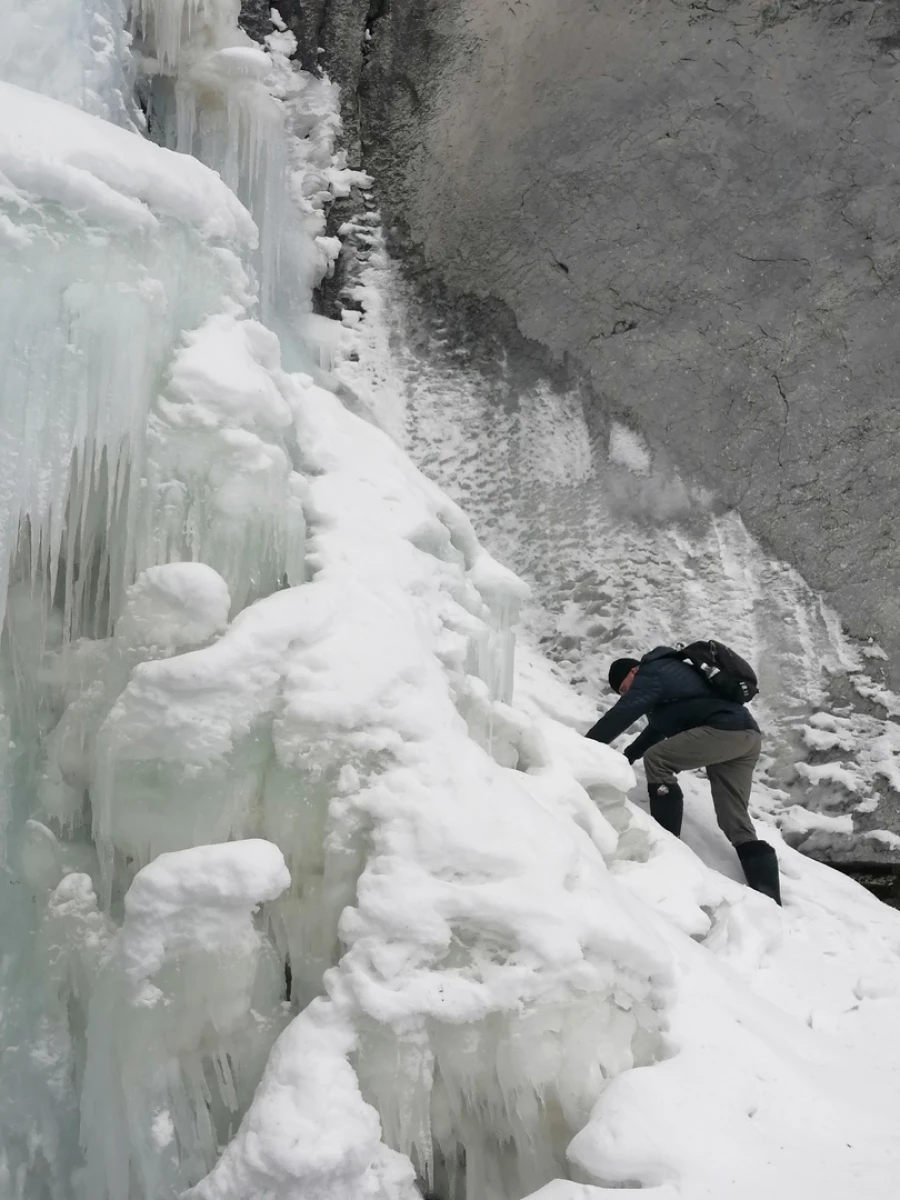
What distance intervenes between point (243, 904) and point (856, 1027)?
2042 mm

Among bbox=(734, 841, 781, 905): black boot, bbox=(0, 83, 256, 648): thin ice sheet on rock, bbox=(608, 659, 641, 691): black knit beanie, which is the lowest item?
bbox=(734, 841, 781, 905): black boot

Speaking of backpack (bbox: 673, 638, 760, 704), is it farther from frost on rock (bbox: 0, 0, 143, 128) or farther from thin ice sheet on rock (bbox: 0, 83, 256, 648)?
frost on rock (bbox: 0, 0, 143, 128)

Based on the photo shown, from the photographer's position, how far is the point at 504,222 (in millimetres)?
6031

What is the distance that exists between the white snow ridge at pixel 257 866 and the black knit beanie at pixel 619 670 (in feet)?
5.27

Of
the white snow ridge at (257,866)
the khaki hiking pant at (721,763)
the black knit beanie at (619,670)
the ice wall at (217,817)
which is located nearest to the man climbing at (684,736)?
the khaki hiking pant at (721,763)

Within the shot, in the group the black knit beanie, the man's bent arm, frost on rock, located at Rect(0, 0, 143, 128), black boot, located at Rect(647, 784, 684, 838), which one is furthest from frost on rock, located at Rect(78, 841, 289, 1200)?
frost on rock, located at Rect(0, 0, 143, 128)

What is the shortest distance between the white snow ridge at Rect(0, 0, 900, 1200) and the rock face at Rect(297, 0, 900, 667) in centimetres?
291

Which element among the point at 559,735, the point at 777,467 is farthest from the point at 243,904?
the point at 777,467

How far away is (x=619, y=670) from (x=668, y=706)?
0.37 meters

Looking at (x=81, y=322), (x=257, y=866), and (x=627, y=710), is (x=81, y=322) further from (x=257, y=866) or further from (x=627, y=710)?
(x=627, y=710)

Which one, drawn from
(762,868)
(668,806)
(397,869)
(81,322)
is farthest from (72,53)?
(762,868)

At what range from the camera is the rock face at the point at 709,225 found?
210 inches

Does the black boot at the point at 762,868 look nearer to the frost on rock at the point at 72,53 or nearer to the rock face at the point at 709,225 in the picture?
the rock face at the point at 709,225

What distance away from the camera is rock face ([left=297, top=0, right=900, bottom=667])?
5.33m
